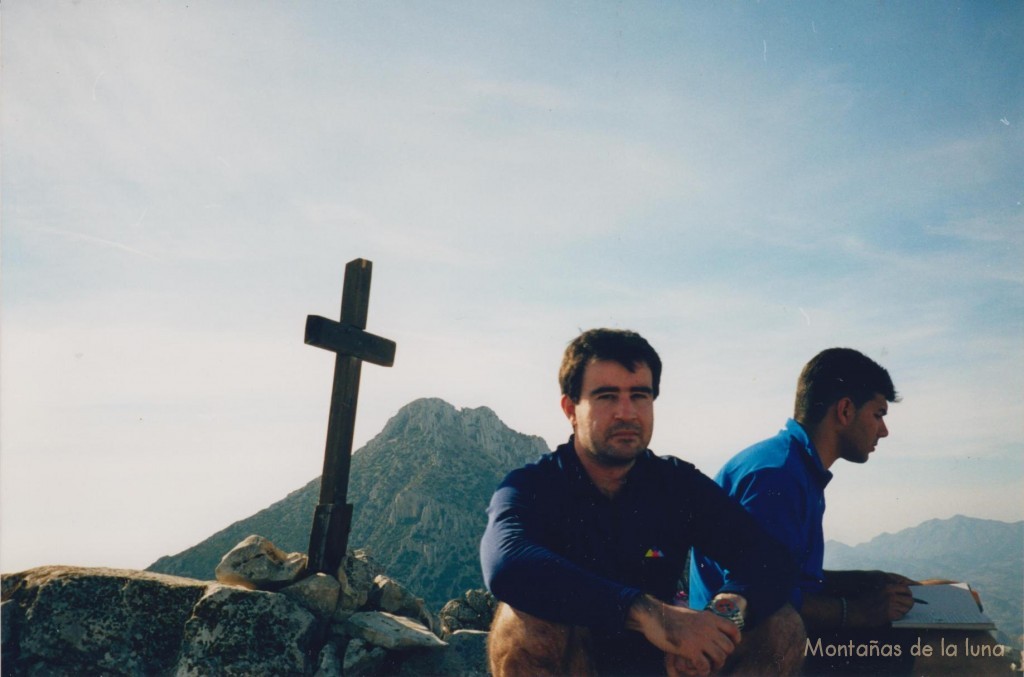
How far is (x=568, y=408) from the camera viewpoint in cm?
344

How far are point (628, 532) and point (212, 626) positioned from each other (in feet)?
9.22

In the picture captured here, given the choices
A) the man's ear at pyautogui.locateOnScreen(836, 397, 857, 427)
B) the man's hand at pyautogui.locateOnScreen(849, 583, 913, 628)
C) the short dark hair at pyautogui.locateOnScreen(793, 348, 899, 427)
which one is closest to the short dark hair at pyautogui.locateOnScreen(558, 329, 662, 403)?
the short dark hair at pyautogui.locateOnScreen(793, 348, 899, 427)

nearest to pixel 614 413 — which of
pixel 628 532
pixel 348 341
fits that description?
pixel 628 532

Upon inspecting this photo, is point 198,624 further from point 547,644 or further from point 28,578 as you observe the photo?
point 547,644

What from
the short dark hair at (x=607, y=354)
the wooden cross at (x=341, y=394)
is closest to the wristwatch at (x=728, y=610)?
the short dark hair at (x=607, y=354)

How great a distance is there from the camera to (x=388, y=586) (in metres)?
4.94

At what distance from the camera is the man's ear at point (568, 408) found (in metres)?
3.40

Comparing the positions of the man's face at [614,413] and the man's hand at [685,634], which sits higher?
the man's face at [614,413]

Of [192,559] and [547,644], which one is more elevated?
[547,644]

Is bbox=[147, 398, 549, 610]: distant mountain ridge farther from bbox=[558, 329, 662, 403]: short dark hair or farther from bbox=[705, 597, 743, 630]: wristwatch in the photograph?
bbox=[705, 597, 743, 630]: wristwatch

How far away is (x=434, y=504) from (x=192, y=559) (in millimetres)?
26104

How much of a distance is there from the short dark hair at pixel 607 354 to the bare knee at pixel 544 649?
1214 mm

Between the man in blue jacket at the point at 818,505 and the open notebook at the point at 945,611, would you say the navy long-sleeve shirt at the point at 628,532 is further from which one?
the open notebook at the point at 945,611

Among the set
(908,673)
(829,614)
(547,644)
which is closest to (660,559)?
(547,644)
